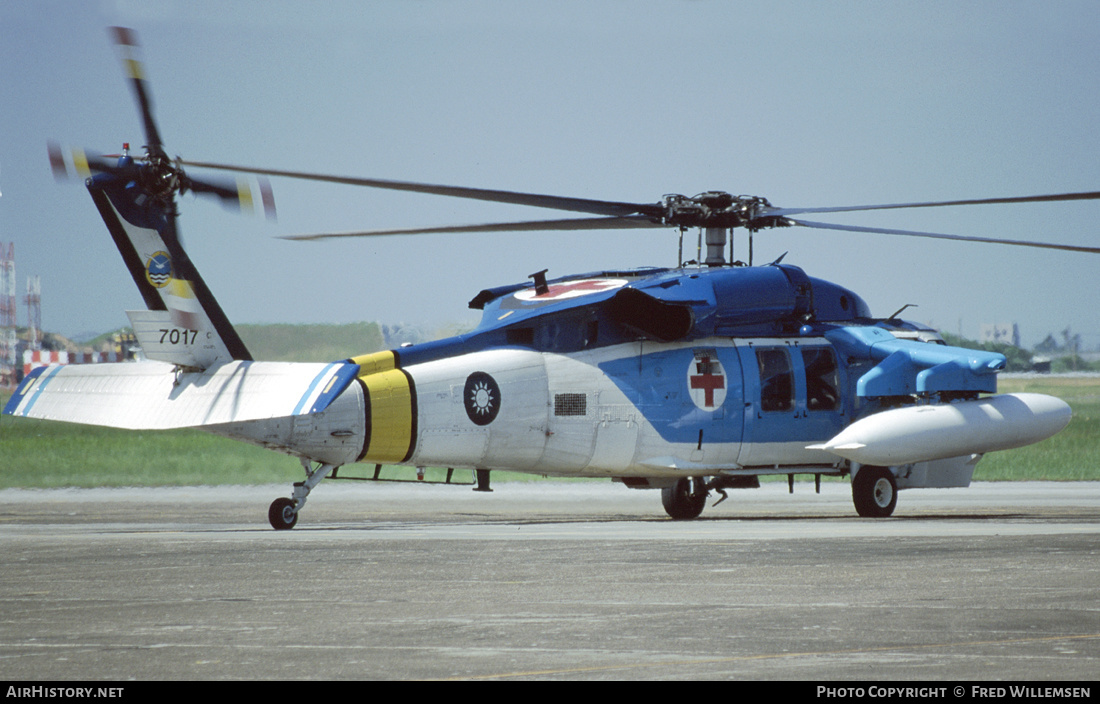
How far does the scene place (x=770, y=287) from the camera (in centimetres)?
2380

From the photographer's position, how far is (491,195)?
20.5m

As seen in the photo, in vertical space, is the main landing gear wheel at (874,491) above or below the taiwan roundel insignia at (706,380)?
below

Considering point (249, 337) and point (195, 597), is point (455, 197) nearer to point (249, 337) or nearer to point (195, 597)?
point (195, 597)

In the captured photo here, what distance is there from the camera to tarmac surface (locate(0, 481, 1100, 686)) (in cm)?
898

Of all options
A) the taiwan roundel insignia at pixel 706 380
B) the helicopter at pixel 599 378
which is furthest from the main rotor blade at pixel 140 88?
the taiwan roundel insignia at pixel 706 380

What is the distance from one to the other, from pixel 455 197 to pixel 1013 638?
12.3 metres

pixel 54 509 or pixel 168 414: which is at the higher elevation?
pixel 168 414

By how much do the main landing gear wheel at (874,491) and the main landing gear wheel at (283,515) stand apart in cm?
958

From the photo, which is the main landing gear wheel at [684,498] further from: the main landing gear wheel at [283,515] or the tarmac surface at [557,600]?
the main landing gear wheel at [283,515]

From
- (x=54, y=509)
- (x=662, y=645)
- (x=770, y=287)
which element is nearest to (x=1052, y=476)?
(x=770, y=287)

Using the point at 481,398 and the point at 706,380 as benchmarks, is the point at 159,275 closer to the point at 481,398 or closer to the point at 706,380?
the point at 481,398

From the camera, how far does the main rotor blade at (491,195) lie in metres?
18.5

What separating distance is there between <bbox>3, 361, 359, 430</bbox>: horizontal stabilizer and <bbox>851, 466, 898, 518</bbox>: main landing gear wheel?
30.6ft
